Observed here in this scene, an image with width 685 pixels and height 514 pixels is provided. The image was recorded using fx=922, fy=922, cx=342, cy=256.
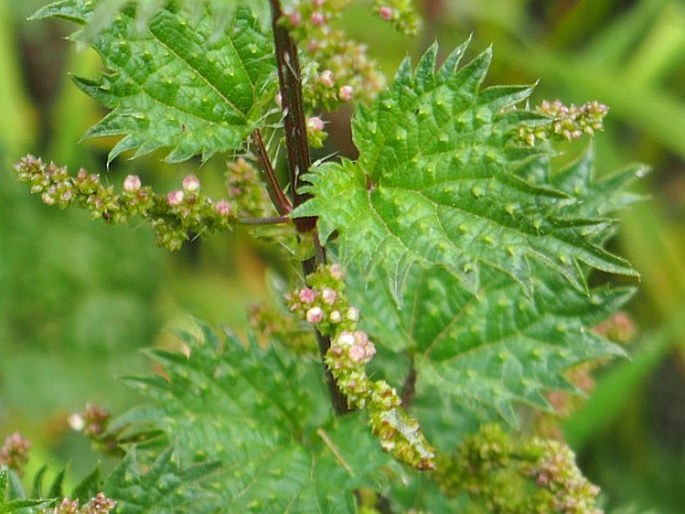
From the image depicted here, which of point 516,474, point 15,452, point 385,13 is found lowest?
point 15,452

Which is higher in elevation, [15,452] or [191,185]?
[191,185]

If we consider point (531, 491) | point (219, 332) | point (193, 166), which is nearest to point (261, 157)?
point (219, 332)

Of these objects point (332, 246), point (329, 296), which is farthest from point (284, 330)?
point (329, 296)

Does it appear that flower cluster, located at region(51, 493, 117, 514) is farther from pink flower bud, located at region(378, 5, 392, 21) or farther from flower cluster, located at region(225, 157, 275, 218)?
pink flower bud, located at region(378, 5, 392, 21)

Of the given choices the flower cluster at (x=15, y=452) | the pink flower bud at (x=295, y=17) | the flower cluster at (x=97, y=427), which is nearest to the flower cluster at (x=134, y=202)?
the pink flower bud at (x=295, y=17)

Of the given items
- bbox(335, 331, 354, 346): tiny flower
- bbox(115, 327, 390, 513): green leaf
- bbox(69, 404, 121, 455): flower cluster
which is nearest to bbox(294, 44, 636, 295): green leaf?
bbox(335, 331, 354, 346): tiny flower

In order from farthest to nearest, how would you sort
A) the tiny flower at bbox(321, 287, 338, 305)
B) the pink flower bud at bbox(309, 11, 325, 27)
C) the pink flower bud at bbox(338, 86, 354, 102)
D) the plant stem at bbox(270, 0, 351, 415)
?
the pink flower bud at bbox(338, 86, 354, 102) → the tiny flower at bbox(321, 287, 338, 305) → the plant stem at bbox(270, 0, 351, 415) → the pink flower bud at bbox(309, 11, 325, 27)

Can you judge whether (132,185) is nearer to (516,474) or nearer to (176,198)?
(176,198)

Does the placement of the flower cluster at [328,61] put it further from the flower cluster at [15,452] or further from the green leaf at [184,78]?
the flower cluster at [15,452]
